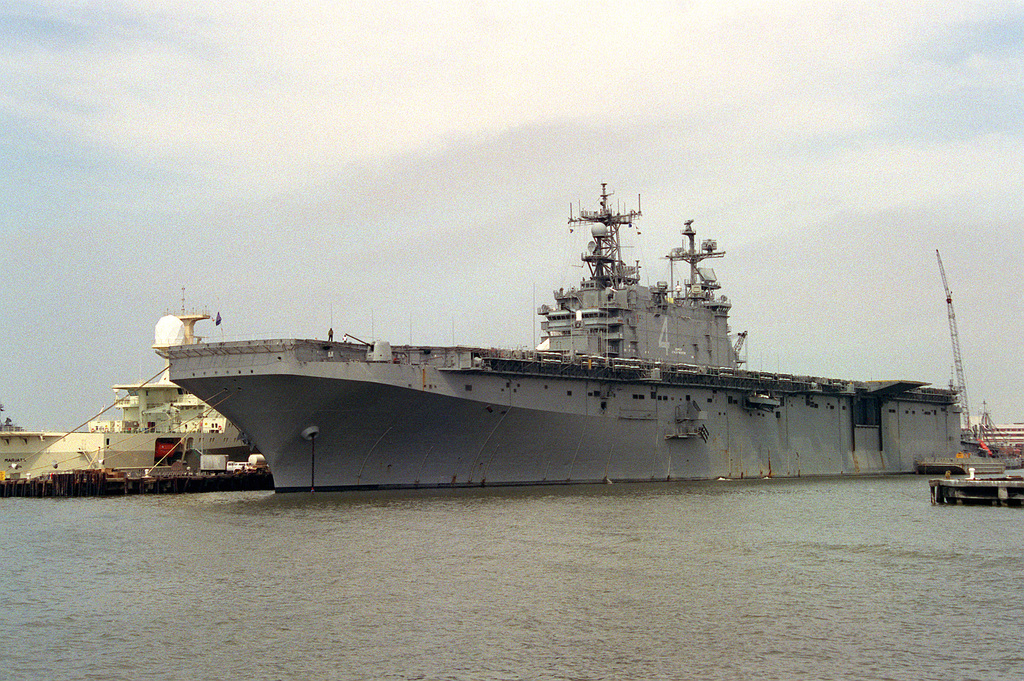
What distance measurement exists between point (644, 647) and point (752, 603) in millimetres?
3226

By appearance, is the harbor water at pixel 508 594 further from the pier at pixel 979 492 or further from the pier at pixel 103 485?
the pier at pixel 103 485

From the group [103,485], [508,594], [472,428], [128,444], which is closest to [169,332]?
[128,444]

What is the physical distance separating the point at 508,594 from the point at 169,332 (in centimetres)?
3510

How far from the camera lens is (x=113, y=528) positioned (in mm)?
24531

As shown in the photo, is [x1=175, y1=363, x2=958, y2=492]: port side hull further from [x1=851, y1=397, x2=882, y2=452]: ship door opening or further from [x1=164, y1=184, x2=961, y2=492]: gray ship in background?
[x1=851, y1=397, x2=882, y2=452]: ship door opening

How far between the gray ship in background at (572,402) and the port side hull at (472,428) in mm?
49

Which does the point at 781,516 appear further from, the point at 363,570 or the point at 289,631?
the point at 289,631

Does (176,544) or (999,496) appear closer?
(176,544)

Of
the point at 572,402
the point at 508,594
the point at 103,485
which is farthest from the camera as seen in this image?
the point at 103,485

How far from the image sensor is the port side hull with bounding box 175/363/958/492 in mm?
29125

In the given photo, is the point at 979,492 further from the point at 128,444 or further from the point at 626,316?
the point at 128,444

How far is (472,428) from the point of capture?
105 feet

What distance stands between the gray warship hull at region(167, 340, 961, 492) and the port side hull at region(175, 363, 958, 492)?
0.15ft

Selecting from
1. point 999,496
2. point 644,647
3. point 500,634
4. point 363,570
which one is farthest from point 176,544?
point 999,496
